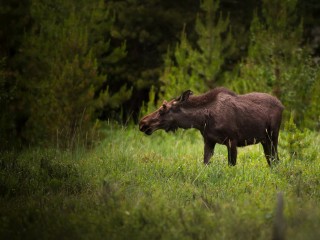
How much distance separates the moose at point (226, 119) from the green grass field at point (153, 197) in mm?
443

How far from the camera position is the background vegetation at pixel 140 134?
24.5ft

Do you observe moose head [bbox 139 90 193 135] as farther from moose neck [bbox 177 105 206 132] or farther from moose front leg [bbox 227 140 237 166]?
moose front leg [bbox 227 140 237 166]

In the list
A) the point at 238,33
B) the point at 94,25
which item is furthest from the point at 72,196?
the point at 238,33

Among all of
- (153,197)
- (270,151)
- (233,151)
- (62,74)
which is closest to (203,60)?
(62,74)

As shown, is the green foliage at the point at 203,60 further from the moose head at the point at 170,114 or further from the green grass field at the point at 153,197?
the moose head at the point at 170,114

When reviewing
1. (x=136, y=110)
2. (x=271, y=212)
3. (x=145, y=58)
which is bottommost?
(x=136, y=110)

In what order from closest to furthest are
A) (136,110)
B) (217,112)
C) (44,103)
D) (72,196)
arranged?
(72,196) → (217,112) → (44,103) → (136,110)

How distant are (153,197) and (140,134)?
373 inches

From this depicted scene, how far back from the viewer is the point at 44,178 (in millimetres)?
10188

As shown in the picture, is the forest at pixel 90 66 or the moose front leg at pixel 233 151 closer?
the moose front leg at pixel 233 151

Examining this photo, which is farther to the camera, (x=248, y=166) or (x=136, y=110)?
(x=136, y=110)

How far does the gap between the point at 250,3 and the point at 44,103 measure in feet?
42.7

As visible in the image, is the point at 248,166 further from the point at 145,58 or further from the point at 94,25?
the point at 145,58

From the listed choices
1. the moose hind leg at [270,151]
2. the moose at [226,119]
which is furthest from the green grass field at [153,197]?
the moose at [226,119]
